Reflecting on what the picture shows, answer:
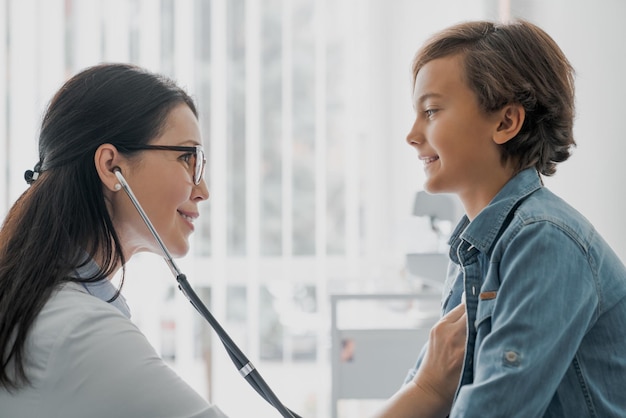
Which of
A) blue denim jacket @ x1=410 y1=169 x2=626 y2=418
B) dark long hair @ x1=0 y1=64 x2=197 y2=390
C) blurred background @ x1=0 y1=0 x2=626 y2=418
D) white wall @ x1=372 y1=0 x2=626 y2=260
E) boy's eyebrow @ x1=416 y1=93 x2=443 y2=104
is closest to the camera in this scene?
blue denim jacket @ x1=410 y1=169 x2=626 y2=418

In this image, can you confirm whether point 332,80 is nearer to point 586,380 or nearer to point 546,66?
point 546,66

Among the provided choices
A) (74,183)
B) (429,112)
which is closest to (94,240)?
(74,183)

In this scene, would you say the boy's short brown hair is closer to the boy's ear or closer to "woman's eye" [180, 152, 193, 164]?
the boy's ear

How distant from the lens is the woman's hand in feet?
3.71

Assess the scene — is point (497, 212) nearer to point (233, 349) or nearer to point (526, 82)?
point (526, 82)

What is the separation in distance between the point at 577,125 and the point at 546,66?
82cm

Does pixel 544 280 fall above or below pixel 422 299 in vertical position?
above

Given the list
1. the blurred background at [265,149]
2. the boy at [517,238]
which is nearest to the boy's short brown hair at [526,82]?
the boy at [517,238]

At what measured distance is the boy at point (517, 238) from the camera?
36.8 inches

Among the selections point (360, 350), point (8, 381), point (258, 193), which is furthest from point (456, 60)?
point (258, 193)

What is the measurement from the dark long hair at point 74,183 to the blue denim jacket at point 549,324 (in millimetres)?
536

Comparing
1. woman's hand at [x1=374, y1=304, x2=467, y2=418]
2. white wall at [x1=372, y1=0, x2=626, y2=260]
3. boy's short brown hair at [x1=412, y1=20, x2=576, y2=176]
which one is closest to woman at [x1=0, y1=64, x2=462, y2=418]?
woman's hand at [x1=374, y1=304, x2=467, y2=418]

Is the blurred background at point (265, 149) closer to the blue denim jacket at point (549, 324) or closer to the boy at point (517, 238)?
the boy at point (517, 238)

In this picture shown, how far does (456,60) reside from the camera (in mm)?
1144
